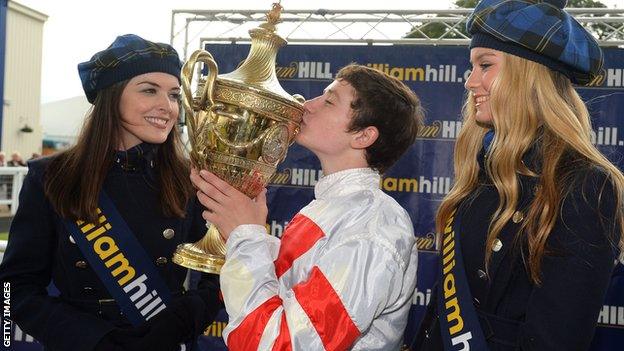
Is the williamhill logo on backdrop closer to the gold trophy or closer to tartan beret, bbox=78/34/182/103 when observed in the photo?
tartan beret, bbox=78/34/182/103

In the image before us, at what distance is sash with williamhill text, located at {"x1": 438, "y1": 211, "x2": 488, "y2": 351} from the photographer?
1.74 metres

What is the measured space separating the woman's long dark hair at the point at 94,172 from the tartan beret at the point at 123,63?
0.04 metres

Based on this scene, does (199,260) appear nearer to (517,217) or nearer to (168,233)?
(168,233)

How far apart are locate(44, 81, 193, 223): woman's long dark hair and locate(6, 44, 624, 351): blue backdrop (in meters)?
2.49

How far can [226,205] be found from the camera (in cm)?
185

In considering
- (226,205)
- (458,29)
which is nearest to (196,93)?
(226,205)

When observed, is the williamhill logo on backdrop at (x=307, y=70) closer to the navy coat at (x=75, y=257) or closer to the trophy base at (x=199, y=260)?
the navy coat at (x=75, y=257)

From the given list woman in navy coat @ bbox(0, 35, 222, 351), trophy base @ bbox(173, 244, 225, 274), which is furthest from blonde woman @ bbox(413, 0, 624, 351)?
woman in navy coat @ bbox(0, 35, 222, 351)

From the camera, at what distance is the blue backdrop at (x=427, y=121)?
180 inches

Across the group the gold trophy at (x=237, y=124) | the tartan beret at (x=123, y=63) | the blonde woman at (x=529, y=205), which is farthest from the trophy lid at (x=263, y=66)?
the blonde woman at (x=529, y=205)

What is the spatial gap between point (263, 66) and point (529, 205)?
893mm

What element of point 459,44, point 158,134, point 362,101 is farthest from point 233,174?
point 459,44

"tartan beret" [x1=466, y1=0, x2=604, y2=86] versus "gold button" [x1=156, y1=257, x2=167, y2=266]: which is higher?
"tartan beret" [x1=466, y1=0, x2=604, y2=86]

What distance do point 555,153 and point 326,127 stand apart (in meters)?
0.66
